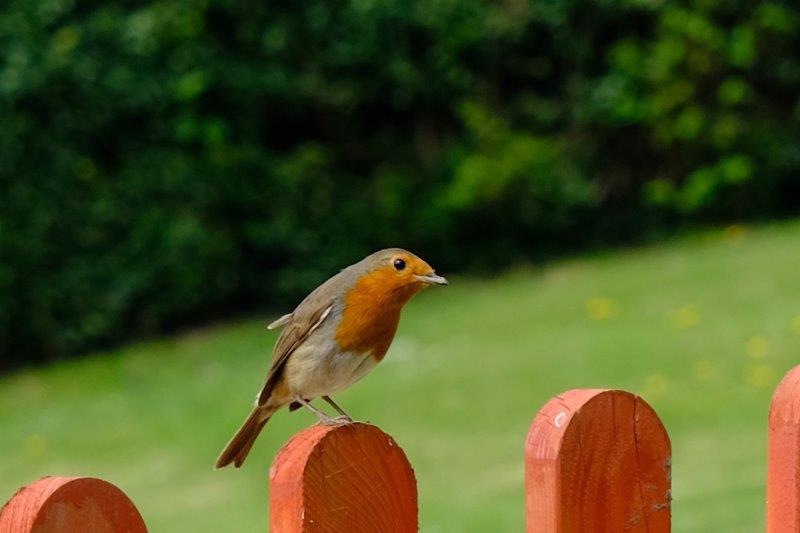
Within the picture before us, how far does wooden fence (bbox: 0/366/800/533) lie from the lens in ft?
5.54

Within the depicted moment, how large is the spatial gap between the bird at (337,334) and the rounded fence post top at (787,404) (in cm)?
54

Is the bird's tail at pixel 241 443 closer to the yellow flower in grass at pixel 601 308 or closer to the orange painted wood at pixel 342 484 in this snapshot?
the orange painted wood at pixel 342 484

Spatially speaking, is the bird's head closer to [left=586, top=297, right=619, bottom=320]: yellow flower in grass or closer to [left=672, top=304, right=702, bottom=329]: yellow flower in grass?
[left=672, top=304, right=702, bottom=329]: yellow flower in grass

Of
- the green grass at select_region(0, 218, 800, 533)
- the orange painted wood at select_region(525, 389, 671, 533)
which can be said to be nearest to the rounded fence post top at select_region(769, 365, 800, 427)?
the orange painted wood at select_region(525, 389, 671, 533)

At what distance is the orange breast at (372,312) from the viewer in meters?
2.36

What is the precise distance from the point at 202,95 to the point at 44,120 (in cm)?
129

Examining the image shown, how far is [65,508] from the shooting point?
1528 mm

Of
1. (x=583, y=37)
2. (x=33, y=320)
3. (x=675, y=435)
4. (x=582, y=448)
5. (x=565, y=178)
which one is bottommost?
(x=582, y=448)

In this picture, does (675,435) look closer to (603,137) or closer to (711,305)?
(711,305)

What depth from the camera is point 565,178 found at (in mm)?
11547

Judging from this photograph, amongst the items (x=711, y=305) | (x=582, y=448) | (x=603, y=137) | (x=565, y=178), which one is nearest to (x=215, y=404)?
(x=711, y=305)

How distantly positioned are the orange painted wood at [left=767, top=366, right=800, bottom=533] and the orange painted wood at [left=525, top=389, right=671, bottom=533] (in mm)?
163

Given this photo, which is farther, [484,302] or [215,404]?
[484,302]

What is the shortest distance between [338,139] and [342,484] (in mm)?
10154
